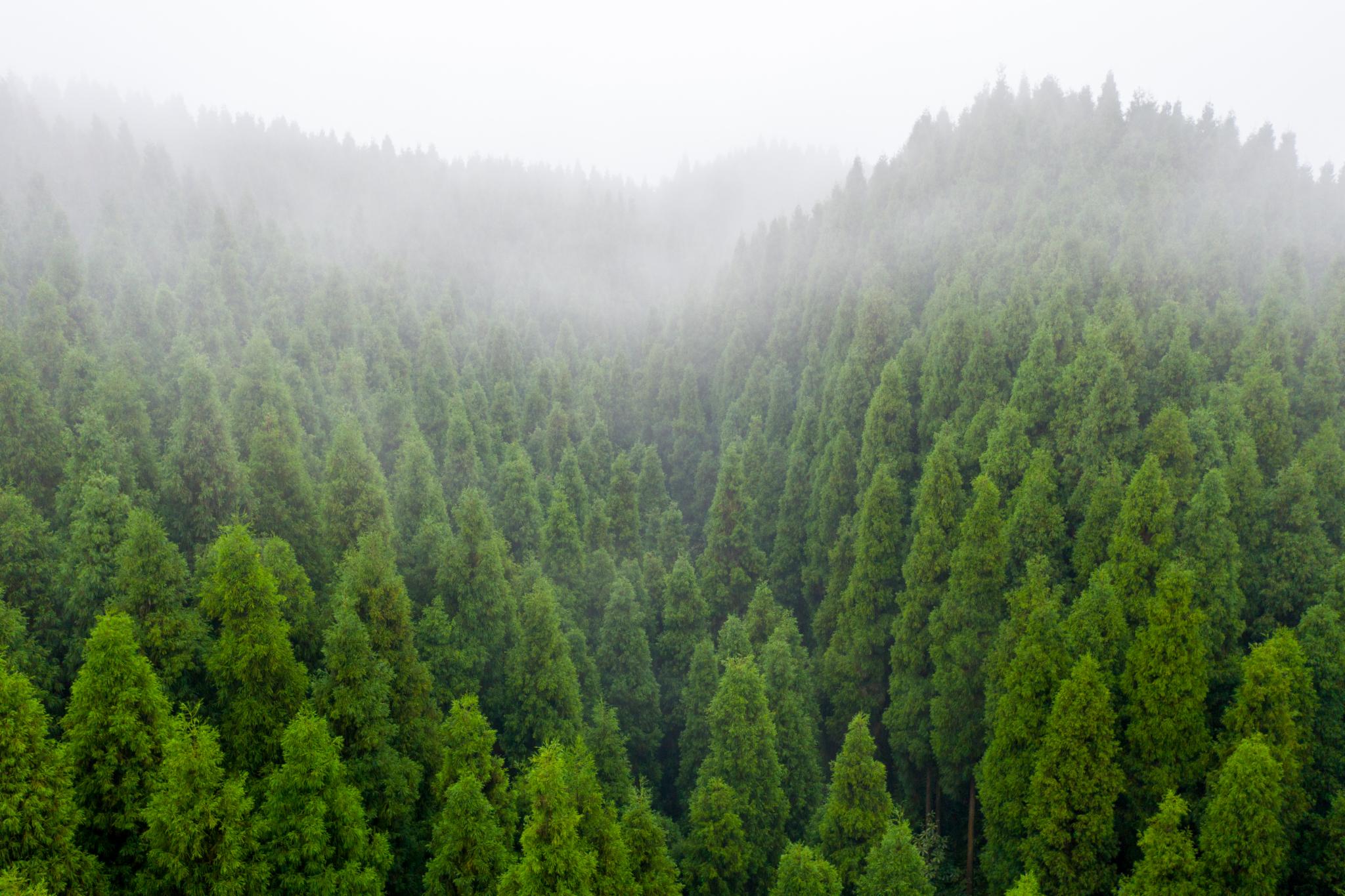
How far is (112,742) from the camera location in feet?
62.6

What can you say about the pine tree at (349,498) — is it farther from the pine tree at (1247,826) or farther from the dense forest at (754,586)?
the pine tree at (1247,826)

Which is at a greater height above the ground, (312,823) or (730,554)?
(312,823)

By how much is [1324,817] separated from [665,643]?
34.5 metres

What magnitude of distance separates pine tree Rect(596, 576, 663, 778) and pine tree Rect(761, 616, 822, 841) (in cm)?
976

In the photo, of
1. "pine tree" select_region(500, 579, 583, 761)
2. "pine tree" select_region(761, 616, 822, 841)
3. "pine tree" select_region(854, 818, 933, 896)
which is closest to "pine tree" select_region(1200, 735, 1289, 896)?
"pine tree" select_region(854, 818, 933, 896)

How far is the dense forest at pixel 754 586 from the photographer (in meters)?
22.0

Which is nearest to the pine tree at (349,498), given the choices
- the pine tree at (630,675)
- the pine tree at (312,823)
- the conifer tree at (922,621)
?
the pine tree at (630,675)

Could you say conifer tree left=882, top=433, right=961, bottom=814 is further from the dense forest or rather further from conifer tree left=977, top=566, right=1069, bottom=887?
conifer tree left=977, top=566, right=1069, bottom=887

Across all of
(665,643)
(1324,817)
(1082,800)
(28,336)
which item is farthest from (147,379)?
(1324,817)

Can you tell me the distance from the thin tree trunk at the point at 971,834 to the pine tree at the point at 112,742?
115ft

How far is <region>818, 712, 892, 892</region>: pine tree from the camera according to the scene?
28297mm

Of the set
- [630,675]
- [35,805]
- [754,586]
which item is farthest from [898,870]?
[754,586]

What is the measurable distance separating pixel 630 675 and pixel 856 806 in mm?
19052

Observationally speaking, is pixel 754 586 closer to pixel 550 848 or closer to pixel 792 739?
pixel 792 739
